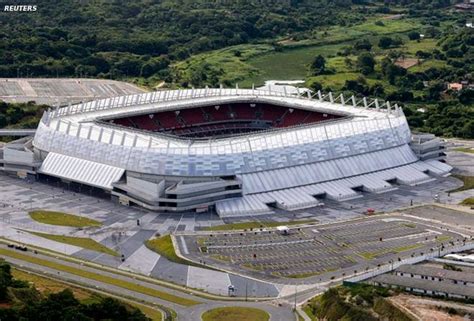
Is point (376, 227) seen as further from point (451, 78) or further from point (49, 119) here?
point (451, 78)

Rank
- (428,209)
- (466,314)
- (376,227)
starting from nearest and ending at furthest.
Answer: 1. (466,314)
2. (376,227)
3. (428,209)

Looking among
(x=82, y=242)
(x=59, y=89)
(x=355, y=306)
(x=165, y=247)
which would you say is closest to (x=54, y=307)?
(x=355, y=306)

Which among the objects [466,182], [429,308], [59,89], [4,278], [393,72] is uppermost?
[4,278]

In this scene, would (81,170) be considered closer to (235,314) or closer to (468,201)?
(235,314)

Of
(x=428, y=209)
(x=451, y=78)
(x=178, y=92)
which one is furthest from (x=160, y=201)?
(x=451, y=78)

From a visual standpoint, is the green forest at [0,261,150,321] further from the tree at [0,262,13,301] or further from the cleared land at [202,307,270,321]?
the cleared land at [202,307,270,321]

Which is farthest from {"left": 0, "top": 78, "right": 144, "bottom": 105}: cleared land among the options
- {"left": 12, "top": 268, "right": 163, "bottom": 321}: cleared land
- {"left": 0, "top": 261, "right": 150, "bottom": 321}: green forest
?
{"left": 0, "top": 261, "right": 150, "bottom": 321}: green forest

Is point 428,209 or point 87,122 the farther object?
point 87,122
